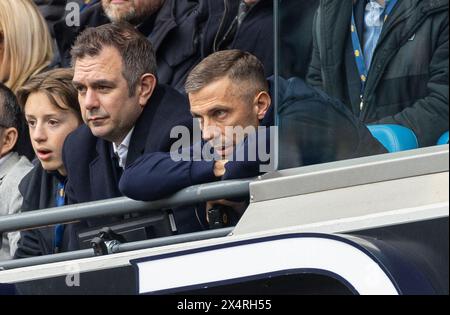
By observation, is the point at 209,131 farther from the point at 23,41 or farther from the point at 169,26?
the point at 23,41

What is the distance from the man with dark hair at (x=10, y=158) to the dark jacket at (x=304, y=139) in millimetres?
1484

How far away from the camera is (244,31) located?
18.7 ft

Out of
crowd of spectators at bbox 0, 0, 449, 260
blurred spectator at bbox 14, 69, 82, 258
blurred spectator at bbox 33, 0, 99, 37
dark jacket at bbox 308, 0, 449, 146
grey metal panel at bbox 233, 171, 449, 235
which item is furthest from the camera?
blurred spectator at bbox 33, 0, 99, 37

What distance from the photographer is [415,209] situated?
3807mm

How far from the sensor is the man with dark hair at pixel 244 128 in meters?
4.19

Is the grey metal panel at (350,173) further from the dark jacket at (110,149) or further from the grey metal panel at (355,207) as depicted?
the dark jacket at (110,149)

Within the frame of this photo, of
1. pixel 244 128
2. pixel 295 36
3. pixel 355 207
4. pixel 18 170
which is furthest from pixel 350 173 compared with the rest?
pixel 18 170

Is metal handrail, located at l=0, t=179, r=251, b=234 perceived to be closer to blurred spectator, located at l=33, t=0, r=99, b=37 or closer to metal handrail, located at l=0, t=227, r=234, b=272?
metal handrail, located at l=0, t=227, r=234, b=272

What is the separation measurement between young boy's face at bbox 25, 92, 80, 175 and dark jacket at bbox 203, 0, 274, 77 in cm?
70

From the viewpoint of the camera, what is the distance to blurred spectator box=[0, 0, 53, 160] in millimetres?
6766

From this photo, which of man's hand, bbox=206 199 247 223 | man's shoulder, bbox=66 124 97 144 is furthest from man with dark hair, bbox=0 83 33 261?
man's hand, bbox=206 199 247 223

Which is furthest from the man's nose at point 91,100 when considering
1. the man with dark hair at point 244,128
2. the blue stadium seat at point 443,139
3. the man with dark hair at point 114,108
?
the blue stadium seat at point 443,139
